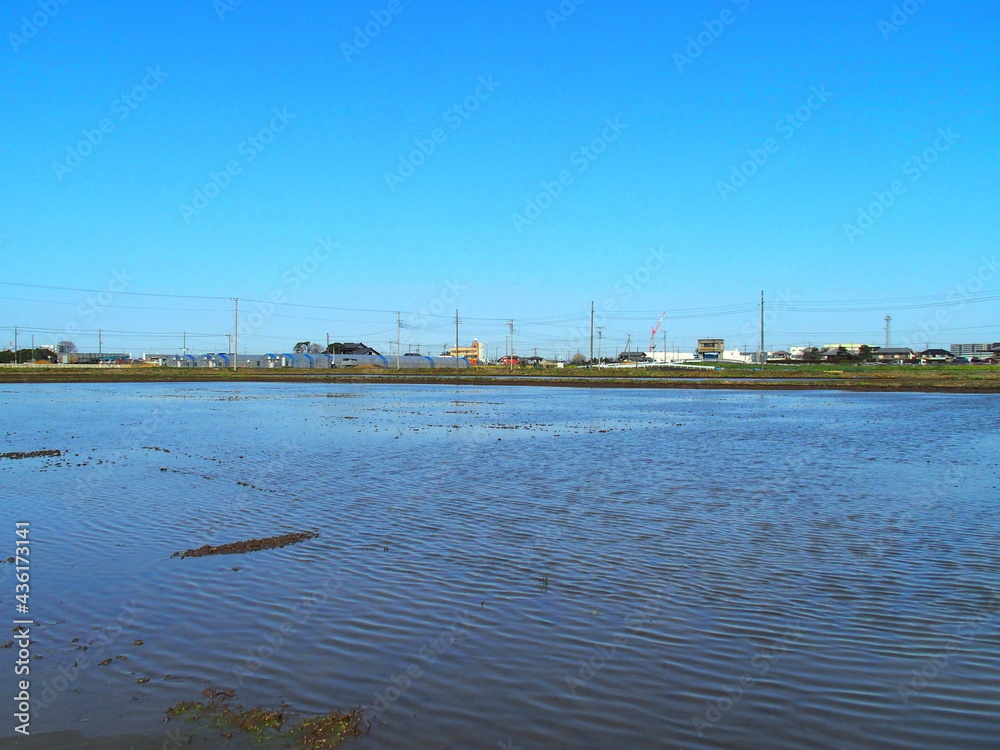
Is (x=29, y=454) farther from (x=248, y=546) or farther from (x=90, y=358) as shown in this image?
(x=90, y=358)

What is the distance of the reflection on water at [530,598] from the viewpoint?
599 cm

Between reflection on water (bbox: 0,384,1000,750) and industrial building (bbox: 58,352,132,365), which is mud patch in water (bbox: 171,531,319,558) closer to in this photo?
reflection on water (bbox: 0,384,1000,750)

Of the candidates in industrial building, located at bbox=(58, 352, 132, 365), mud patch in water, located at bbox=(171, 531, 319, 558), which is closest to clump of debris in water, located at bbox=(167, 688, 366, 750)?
mud patch in water, located at bbox=(171, 531, 319, 558)

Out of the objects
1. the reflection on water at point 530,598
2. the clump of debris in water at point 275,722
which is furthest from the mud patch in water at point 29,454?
the clump of debris in water at point 275,722

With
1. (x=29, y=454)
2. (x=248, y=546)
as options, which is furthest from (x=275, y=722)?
(x=29, y=454)

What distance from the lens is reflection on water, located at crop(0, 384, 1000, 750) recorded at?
599 cm

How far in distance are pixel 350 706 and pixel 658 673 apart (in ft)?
9.12

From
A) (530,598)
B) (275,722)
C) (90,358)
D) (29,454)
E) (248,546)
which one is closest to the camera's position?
(275,722)

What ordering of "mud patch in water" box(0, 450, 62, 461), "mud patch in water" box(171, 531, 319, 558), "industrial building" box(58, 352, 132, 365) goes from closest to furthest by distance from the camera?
"mud patch in water" box(171, 531, 319, 558), "mud patch in water" box(0, 450, 62, 461), "industrial building" box(58, 352, 132, 365)

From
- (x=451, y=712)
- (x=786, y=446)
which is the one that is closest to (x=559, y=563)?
(x=451, y=712)

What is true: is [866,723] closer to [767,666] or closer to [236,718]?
[767,666]

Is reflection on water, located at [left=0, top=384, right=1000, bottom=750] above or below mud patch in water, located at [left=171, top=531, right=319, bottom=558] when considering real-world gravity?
below

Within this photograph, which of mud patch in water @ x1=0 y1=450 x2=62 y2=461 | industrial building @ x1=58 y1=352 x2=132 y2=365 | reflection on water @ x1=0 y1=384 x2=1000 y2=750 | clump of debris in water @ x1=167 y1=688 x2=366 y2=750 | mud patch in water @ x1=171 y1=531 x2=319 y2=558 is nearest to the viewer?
clump of debris in water @ x1=167 y1=688 x2=366 y2=750

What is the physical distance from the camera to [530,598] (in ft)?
28.9
